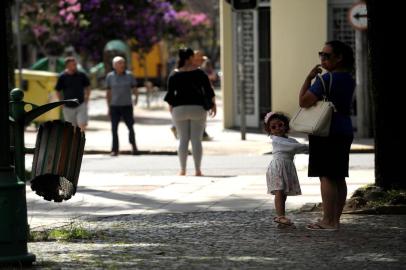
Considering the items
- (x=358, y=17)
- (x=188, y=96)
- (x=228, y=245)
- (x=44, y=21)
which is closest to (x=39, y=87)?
(x=358, y=17)

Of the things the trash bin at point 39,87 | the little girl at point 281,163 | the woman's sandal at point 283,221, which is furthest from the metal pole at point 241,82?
the woman's sandal at point 283,221

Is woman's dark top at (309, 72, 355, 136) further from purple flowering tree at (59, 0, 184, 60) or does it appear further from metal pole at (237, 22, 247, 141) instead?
purple flowering tree at (59, 0, 184, 60)

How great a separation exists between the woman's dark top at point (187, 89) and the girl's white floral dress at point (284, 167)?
229 inches

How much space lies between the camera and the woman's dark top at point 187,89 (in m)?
16.1

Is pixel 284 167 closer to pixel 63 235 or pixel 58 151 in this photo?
pixel 63 235

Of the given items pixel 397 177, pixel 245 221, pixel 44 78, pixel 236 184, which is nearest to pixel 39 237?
pixel 245 221

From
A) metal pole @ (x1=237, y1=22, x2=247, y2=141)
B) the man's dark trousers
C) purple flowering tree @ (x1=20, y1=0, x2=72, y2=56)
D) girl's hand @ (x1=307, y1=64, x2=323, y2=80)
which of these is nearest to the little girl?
girl's hand @ (x1=307, y1=64, x2=323, y2=80)

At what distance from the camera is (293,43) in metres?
25.0

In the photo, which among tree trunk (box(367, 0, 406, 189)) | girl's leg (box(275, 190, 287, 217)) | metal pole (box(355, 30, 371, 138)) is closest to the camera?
girl's leg (box(275, 190, 287, 217))

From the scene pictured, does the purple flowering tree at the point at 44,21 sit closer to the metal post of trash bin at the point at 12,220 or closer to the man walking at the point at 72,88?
the man walking at the point at 72,88

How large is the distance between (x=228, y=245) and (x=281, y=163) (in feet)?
4.38

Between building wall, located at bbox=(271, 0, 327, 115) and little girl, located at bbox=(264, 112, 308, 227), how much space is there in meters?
14.4

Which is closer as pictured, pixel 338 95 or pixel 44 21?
pixel 338 95

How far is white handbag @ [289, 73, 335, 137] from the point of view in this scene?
9734 millimetres
